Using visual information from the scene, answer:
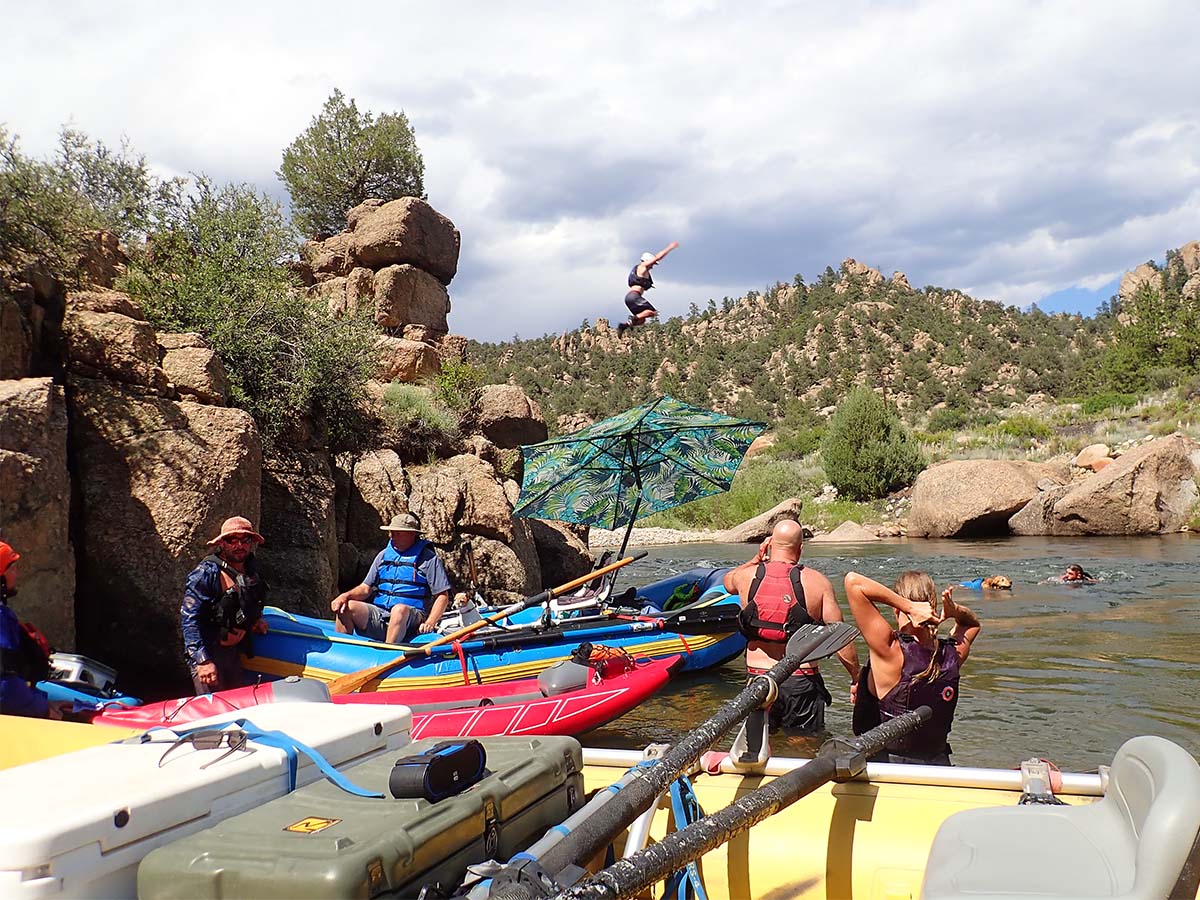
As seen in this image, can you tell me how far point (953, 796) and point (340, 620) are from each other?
598 cm

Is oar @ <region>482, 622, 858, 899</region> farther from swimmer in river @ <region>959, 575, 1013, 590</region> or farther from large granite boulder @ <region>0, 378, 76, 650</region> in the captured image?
swimmer in river @ <region>959, 575, 1013, 590</region>

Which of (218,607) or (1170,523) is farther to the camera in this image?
(1170,523)

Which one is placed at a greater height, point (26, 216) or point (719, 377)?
point (719, 377)

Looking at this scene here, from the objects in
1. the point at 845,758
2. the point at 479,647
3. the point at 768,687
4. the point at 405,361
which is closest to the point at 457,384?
the point at 405,361

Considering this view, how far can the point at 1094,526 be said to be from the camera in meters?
21.1

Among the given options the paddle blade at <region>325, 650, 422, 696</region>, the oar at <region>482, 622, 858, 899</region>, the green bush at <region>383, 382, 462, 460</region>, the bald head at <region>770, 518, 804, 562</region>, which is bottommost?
the paddle blade at <region>325, 650, 422, 696</region>

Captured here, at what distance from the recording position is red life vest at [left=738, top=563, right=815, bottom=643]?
5488 mm

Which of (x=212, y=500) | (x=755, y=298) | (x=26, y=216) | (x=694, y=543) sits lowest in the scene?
(x=694, y=543)

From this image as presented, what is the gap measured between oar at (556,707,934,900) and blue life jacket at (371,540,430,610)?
5264mm

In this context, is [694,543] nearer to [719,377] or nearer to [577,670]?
[577,670]

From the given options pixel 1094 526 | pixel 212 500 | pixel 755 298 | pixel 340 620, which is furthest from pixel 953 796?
pixel 755 298

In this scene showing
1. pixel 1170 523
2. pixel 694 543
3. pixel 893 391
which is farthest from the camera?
pixel 893 391

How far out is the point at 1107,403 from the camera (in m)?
35.5

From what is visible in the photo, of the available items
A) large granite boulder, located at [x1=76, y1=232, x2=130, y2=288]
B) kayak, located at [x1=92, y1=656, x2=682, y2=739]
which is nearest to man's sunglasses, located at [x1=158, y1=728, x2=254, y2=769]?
kayak, located at [x1=92, y1=656, x2=682, y2=739]
